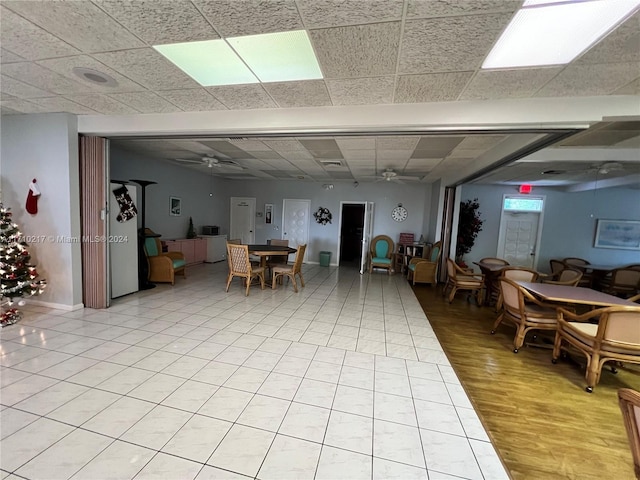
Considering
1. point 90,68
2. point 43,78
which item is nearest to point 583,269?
point 90,68

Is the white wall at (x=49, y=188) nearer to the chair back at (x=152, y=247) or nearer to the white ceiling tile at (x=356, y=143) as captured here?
the chair back at (x=152, y=247)

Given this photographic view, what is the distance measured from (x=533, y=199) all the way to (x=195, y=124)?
8247 millimetres

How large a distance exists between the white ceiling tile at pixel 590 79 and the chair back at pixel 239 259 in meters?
4.44

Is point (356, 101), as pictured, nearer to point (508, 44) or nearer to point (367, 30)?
point (367, 30)

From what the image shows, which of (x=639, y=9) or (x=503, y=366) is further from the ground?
(x=639, y=9)

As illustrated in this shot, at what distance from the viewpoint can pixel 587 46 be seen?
1743 mm

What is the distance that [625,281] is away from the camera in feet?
14.9

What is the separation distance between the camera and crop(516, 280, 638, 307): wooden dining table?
9.61 feet

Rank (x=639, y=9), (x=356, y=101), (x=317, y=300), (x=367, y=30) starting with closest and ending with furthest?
(x=639, y=9) < (x=367, y=30) < (x=356, y=101) < (x=317, y=300)

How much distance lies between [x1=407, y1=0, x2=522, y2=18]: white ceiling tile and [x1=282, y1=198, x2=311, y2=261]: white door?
6908 mm

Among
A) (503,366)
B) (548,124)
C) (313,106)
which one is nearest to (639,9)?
(548,124)

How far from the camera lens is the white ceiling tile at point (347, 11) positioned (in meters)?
1.48

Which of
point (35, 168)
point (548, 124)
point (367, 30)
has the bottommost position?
point (35, 168)

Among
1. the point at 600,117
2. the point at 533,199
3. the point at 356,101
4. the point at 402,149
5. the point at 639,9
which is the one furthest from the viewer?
the point at 533,199
